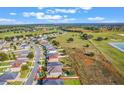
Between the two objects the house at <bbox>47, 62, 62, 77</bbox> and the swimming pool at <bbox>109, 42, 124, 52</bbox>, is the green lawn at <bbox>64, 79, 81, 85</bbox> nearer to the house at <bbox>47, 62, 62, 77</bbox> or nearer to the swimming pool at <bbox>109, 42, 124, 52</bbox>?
the house at <bbox>47, 62, 62, 77</bbox>

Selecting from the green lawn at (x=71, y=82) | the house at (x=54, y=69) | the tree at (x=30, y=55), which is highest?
the tree at (x=30, y=55)

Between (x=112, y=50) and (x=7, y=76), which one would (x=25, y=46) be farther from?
(x=112, y=50)

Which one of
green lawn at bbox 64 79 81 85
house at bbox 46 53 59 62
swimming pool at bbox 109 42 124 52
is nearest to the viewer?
green lawn at bbox 64 79 81 85

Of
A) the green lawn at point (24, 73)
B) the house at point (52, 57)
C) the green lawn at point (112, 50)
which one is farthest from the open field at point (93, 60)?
the green lawn at point (24, 73)

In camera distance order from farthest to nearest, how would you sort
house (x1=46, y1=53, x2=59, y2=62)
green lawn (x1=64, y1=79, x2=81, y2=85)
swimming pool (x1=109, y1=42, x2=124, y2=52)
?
1. house (x1=46, y1=53, x2=59, y2=62)
2. swimming pool (x1=109, y1=42, x2=124, y2=52)
3. green lawn (x1=64, y1=79, x2=81, y2=85)

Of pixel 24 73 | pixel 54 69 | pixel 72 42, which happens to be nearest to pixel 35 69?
pixel 24 73

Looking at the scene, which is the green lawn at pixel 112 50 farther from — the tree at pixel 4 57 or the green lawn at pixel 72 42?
the tree at pixel 4 57

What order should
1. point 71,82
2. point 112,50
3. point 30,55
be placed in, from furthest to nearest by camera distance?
point 30,55, point 112,50, point 71,82

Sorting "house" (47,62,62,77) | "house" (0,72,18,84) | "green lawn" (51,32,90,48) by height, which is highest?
"green lawn" (51,32,90,48)

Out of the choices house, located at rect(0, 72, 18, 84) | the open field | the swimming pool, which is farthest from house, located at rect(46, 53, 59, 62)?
the swimming pool
